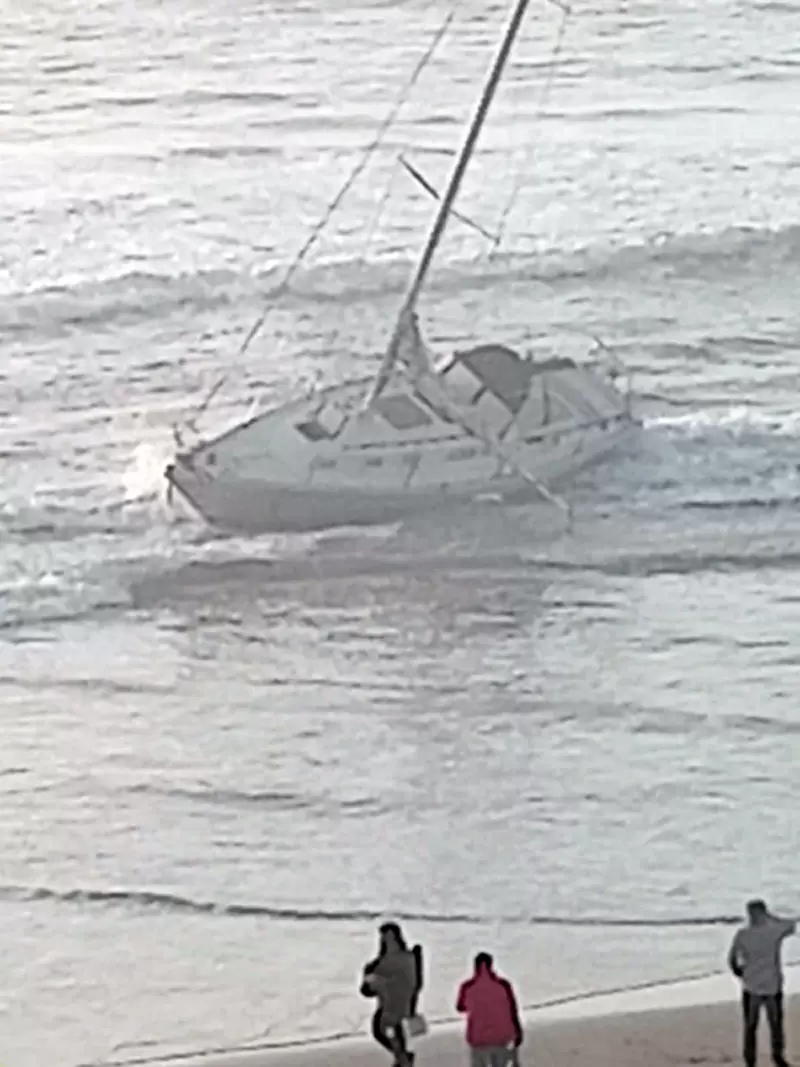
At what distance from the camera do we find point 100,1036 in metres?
3.64

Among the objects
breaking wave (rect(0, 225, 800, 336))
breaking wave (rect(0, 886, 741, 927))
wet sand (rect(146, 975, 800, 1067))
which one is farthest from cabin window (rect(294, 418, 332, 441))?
wet sand (rect(146, 975, 800, 1067))

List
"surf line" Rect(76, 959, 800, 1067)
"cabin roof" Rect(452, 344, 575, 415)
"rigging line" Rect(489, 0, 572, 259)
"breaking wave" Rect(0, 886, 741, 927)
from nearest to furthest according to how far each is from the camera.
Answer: "surf line" Rect(76, 959, 800, 1067)
"breaking wave" Rect(0, 886, 741, 927)
"cabin roof" Rect(452, 344, 575, 415)
"rigging line" Rect(489, 0, 572, 259)

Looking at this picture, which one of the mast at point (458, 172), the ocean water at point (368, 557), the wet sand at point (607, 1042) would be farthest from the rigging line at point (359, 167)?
the wet sand at point (607, 1042)

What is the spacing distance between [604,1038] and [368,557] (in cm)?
182

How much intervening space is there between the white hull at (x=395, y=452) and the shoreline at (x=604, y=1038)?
1.55 meters

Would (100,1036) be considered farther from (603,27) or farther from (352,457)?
(603,27)

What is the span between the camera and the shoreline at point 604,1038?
3098mm

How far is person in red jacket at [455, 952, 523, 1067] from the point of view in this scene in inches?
108

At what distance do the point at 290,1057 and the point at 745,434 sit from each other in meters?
2.25

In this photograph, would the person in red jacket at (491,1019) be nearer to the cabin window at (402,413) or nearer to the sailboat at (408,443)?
the sailboat at (408,443)

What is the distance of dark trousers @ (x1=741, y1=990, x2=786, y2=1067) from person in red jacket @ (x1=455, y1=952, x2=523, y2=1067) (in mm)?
279

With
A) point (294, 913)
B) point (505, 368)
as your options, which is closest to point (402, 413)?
point (505, 368)

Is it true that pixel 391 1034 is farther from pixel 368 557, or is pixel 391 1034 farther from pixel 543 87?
pixel 543 87

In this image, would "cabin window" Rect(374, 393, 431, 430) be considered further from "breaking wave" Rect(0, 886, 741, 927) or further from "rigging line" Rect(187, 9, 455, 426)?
"breaking wave" Rect(0, 886, 741, 927)
